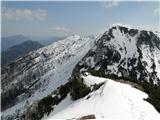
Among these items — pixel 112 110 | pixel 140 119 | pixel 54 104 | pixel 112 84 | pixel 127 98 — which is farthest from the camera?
pixel 54 104

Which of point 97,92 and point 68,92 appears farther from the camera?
point 68,92

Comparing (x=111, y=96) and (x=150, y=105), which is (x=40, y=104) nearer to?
(x=111, y=96)

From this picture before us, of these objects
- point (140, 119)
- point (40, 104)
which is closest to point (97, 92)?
point (140, 119)

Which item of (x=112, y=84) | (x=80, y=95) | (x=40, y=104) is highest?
(x=112, y=84)

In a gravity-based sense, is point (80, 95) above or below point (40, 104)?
above

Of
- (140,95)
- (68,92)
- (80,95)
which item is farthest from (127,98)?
(68,92)

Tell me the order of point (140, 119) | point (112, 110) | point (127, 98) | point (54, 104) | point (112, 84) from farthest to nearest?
1. point (54, 104)
2. point (112, 84)
3. point (127, 98)
4. point (112, 110)
5. point (140, 119)
